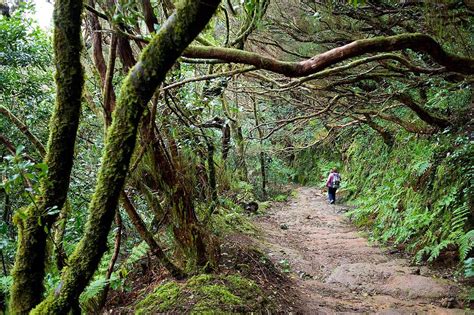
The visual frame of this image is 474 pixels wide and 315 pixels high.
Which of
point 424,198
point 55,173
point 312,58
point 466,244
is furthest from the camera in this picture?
point 424,198

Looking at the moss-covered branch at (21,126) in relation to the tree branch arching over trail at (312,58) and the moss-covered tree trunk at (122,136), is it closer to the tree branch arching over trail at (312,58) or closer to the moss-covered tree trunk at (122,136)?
the moss-covered tree trunk at (122,136)

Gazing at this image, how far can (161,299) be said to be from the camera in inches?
153

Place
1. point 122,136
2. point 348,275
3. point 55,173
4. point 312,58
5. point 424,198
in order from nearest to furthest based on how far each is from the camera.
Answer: point 122,136
point 55,173
point 312,58
point 348,275
point 424,198

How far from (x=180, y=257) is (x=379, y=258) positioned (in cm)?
442

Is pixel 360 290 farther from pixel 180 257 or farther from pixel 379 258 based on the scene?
pixel 180 257

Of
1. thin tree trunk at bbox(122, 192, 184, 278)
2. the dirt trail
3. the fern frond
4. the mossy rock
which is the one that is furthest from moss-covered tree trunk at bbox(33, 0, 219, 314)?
the fern frond

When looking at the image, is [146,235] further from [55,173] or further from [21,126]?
[55,173]

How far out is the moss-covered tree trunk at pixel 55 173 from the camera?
1.77 meters

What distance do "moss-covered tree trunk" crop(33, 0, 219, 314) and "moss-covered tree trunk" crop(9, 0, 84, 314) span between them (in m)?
0.19

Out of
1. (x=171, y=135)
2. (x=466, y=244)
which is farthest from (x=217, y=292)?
(x=466, y=244)

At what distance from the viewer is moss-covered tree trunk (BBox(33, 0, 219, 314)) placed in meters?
1.46

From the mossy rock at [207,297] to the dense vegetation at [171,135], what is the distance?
0.03 meters

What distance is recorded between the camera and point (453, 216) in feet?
19.6

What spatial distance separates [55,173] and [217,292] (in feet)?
8.43
